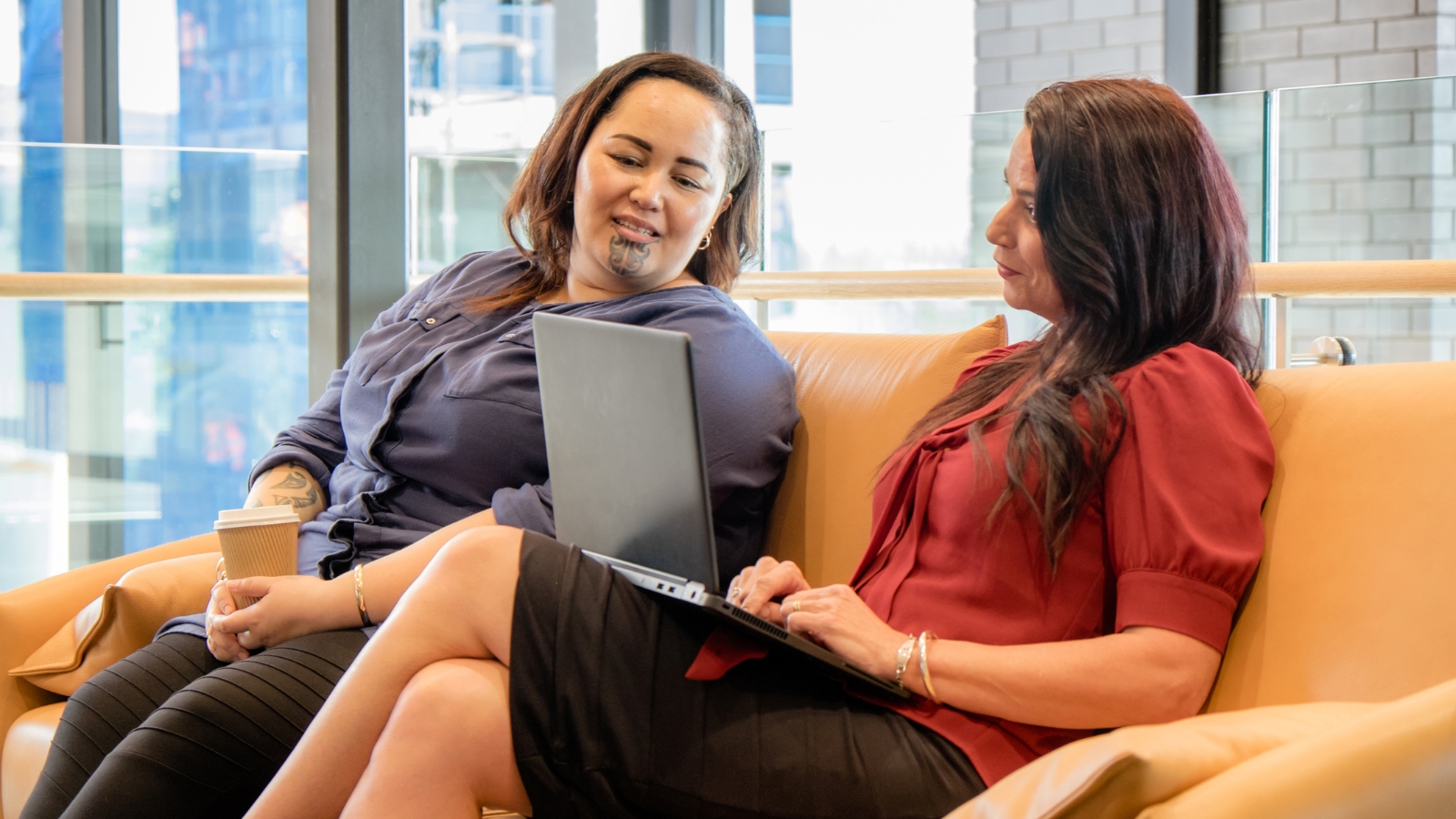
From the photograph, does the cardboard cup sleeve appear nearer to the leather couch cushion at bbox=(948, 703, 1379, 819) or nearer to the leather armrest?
the leather armrest

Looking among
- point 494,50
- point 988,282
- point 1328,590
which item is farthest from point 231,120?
point 1328,590

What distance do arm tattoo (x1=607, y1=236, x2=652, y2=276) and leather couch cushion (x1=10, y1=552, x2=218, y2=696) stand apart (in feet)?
2.56

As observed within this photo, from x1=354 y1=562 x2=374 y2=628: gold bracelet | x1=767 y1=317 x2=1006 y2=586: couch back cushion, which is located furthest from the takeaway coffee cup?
x1=767 y1=317 x2=1006 y2=586: couch back cushion

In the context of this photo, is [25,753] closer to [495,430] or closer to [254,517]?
[254,517]

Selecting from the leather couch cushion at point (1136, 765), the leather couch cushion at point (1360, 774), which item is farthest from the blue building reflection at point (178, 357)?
the leather couch cushion at point (1360, 774)

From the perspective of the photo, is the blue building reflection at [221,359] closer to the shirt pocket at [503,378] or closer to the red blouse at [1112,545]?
the shirt pocket at [503,378]

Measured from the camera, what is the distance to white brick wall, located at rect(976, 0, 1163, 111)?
402 cm

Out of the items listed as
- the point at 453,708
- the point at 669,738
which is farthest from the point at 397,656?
the point at 669,738

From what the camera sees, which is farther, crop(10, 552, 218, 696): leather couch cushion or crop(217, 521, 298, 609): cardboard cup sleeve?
crop(10, 552, 218, 696): leather couch cushion

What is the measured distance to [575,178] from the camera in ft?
6.30

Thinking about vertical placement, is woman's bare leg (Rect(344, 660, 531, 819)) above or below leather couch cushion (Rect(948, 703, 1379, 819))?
below

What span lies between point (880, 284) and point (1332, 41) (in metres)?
2.30

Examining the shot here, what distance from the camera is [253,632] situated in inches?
59.1

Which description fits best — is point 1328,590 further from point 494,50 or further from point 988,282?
point 494,50
